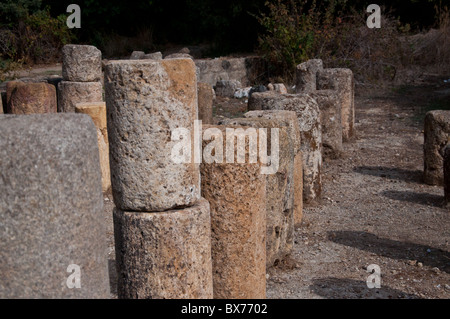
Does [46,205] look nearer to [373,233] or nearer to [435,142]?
[373,233]

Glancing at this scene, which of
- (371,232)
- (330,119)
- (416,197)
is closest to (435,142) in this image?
(416,197)

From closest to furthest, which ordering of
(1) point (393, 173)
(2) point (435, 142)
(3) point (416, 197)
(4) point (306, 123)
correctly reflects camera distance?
(4) point (306, 123) < (3) point (416, 197) < (2) point (435, 142) < (1) point (393, 173)

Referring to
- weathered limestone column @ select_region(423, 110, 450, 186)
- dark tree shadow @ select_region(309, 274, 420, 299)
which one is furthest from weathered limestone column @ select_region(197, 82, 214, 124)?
dark tree shadow @ select_region(309, 274, 420, 299)

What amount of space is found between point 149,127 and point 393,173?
268 inches

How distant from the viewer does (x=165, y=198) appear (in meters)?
3.67

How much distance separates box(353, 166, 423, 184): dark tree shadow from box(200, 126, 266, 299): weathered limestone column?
5427 mm

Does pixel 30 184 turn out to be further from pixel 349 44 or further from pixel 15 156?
pixel 349 44

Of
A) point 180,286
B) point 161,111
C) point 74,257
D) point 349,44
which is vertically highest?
point 349,44

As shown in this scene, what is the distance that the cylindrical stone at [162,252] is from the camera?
3668 millimetres

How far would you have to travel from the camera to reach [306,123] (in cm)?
779

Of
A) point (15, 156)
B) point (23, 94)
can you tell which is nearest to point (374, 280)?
point (15, 156)

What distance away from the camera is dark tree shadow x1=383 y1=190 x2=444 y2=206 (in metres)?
8.12

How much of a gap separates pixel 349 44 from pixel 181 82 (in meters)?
14.5

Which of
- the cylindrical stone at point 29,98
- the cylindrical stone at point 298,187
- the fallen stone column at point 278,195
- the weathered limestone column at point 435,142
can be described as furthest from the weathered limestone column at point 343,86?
the fallen stone column at point 278,195
